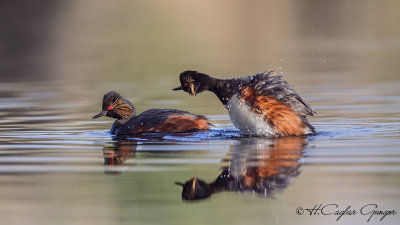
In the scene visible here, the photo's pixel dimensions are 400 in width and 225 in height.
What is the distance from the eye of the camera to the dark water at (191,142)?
8625mm

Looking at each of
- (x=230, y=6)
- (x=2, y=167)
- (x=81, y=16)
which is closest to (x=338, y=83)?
(x=2, y=167)

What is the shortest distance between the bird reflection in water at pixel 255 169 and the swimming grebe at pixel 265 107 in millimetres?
423

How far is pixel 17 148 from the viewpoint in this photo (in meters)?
12.6

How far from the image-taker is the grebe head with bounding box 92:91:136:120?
590 inches

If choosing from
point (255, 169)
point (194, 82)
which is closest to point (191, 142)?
point (194, 82)

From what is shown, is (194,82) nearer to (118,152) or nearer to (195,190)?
(118,152)

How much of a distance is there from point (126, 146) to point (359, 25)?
35.2 meters

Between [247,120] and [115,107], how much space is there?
117 inches

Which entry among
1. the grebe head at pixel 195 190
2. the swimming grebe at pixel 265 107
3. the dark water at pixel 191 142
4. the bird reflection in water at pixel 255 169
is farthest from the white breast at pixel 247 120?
the grebe head at pixel 195 190

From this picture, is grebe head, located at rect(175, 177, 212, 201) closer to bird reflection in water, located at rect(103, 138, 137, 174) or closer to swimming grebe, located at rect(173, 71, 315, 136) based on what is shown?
bird reflection in water, located at rect(103, 138, 137, 174)

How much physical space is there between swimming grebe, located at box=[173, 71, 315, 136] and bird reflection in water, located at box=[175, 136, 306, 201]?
423mm

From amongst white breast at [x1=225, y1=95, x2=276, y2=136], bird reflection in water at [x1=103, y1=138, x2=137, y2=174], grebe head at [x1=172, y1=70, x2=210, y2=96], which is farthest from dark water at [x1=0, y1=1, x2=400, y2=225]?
grebe head at [x1=172, y1=70, x2=210, y2=96]

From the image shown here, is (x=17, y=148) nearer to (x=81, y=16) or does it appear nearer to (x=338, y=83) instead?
(x=338, y=83)

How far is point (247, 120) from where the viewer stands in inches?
504
